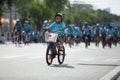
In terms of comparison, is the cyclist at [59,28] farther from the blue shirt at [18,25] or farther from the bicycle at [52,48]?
the blue shirt at [18,25]

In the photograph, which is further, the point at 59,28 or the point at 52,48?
the point at 59,28

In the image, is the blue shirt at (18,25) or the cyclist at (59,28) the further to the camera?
the blue shirt at (18,25)

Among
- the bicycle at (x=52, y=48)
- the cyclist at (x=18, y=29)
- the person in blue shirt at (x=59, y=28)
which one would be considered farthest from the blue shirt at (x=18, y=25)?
the person in blue shirt at (x=59, y=28)

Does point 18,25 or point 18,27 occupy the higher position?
point 18,25

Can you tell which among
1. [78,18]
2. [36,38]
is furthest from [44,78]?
[78,18]

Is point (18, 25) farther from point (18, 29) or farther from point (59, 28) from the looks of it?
point (59, 28)

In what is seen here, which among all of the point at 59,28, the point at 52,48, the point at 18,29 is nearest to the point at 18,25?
the point at 18,29

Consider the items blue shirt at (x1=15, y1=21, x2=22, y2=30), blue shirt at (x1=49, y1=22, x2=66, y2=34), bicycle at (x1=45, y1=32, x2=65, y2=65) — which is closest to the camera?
bicycle at (x1=45, y1=32, x2=65, y2=65)

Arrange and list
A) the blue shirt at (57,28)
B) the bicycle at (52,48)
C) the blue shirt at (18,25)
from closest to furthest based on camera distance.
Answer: the bicycle at (52,48), the blue shirt at (57,28), the blue shirt at (18,25)

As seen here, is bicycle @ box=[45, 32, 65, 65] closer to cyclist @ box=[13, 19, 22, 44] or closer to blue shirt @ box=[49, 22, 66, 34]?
blue shirt @ box=[49, 22, 66, 34]

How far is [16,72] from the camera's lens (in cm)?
1327

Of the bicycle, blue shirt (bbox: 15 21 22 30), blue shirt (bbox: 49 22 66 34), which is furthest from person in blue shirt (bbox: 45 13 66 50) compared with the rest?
blue shirt (bbox: 15 21 22 30)

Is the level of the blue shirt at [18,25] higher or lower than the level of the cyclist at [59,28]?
lower

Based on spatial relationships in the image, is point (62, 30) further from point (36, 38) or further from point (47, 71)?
point (36, 38)
